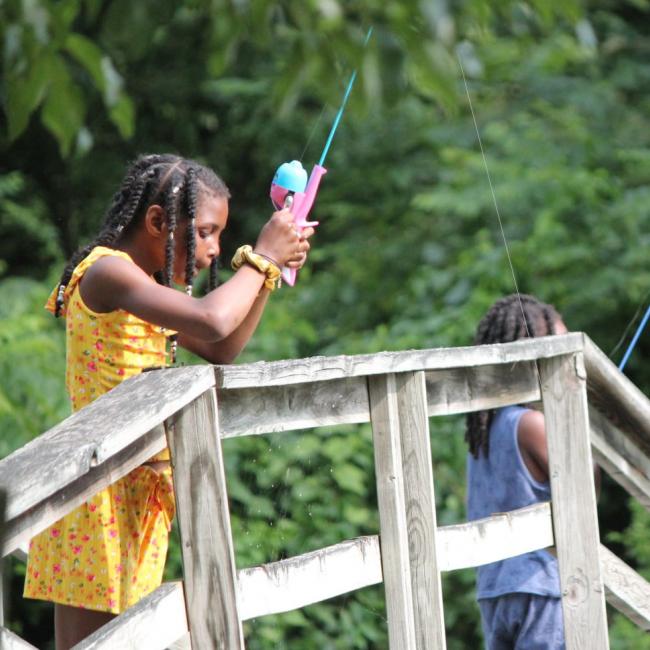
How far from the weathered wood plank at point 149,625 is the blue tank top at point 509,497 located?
4.94 feet

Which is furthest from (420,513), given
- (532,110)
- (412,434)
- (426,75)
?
(532,110)

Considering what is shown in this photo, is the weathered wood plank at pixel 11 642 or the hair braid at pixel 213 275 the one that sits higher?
the weathered wood plank at pixel 11 642

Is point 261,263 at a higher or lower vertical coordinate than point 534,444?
higher

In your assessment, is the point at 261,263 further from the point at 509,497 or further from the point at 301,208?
the point at 509,497

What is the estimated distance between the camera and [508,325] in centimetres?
389

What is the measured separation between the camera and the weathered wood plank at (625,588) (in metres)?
3.44

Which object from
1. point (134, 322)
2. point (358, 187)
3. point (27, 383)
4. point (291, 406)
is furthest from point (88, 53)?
point (358, 187)

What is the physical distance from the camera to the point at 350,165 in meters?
9.19

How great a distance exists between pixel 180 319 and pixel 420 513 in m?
0.81

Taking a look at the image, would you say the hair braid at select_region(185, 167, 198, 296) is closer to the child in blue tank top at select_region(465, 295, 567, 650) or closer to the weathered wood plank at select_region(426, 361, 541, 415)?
the weathered wood plank at select_region(426, 361, 541, 415)

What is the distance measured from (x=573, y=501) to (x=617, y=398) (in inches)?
16.1

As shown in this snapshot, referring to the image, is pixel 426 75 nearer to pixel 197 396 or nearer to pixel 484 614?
pixel 197 396

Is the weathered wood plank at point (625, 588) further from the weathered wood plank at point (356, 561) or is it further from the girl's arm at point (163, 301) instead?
the girl's arm at point (163, 301)

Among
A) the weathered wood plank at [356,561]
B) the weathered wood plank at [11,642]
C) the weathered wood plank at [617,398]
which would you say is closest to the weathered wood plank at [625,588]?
the weathered wood plank at [356,561]
